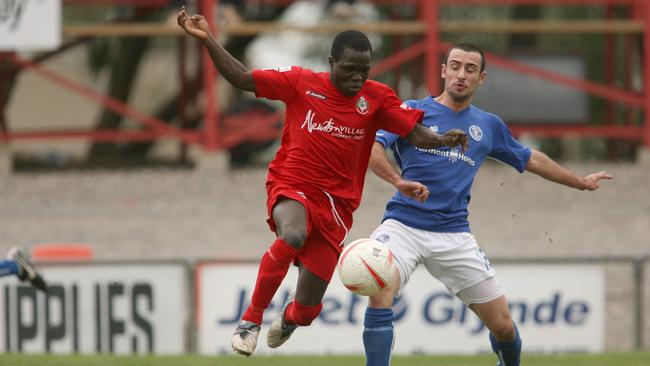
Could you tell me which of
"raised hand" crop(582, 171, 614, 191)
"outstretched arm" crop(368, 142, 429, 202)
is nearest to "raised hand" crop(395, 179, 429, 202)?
"outstretched arm" crop(368, 142, 429, 202)

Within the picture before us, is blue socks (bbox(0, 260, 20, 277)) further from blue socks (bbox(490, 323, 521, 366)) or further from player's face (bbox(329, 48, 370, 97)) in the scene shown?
blue socks (bbox(490, 323, 521, 366))

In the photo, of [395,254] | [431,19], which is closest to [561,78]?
[431,19]

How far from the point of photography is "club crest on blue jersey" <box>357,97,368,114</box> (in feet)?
29.0

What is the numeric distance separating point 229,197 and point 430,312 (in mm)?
9566

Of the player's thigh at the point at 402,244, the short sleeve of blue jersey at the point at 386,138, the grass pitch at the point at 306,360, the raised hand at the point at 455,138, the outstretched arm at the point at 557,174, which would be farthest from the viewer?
the grass pitch at the point at 306,360

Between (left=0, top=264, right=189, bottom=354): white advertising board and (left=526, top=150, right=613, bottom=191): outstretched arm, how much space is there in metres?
4.88

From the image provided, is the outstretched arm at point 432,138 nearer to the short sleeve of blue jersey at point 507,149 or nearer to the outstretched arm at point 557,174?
the short sleeve of blue jersey at point 507,149

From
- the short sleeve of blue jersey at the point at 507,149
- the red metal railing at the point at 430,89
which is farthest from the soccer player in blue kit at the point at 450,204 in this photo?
the red metal railing at the point at 430,89

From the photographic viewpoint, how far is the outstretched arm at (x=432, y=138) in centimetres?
884

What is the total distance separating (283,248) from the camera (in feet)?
28.4

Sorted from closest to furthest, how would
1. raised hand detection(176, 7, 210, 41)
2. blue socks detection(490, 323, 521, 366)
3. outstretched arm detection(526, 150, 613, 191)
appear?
1. raised hand detection(176, 7, 210, 41)
2. blue socks detection(490, 323, 521, 366)
3. outstretched arm detection(526, 150, 613, 191)

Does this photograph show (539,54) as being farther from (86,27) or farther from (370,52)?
(370,52)

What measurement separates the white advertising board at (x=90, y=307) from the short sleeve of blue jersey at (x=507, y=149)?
482 centimetres

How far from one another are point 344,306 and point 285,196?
519 cm
